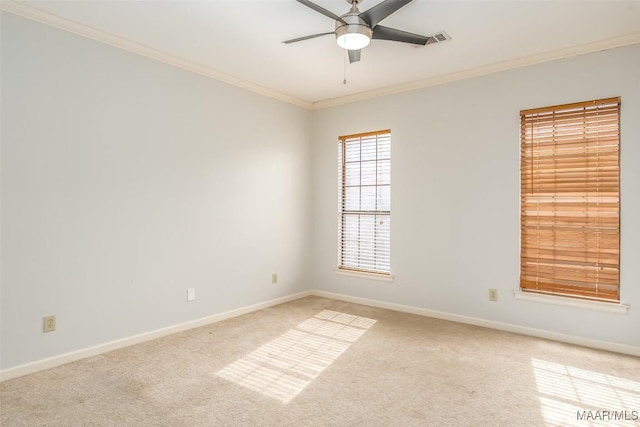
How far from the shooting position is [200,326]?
3.89 meters

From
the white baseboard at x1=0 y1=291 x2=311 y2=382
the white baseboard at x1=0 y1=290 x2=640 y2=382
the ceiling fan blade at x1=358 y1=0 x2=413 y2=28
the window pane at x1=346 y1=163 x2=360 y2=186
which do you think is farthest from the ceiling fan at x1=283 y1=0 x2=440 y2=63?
the white baseboard at x1=0 y1=291 x2=311 y2=382

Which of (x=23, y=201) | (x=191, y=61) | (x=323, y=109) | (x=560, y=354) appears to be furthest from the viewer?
(x=323, y=109)

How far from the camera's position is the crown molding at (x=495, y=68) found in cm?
323

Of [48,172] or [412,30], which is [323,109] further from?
[48,172]

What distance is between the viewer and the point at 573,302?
3.42 m

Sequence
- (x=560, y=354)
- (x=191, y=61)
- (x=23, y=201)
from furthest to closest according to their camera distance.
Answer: (x=191, y=61)
(x=560, y=354)
(x=23, y=201)

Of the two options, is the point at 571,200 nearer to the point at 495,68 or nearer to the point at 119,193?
the point at 495,68

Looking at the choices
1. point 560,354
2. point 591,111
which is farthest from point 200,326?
point 591,111

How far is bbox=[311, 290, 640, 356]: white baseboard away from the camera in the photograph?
3.23 m

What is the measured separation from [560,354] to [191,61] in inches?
169

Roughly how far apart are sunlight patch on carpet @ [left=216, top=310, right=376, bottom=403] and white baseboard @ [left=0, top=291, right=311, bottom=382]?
801 millimetres

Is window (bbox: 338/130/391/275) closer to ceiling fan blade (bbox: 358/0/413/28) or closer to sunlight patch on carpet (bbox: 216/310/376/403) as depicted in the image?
sunlight patch on carpet (bbox: 216/310/376/403)

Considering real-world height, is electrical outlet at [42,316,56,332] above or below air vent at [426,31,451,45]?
below

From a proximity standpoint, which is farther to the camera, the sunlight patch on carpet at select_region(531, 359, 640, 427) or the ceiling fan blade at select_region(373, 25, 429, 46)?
the ceiling fan blade at select_region(373, 25, 429, 46)
